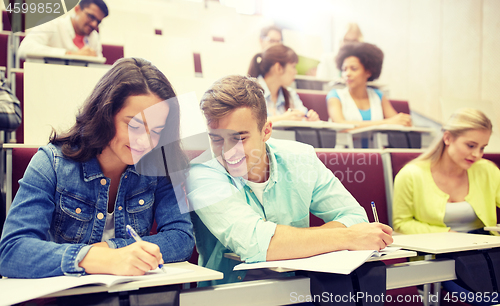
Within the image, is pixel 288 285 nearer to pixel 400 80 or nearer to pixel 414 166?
pixel 414 166

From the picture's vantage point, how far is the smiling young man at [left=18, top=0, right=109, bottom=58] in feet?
5.24

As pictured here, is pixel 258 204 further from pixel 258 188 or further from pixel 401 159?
pixel 401 159

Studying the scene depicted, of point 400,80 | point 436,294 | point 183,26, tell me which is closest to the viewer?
point 436,294

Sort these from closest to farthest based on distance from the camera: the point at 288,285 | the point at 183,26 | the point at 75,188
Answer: the point at 288,285 < the point at 75,188 < the point at 183,26

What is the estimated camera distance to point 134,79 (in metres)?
0.67

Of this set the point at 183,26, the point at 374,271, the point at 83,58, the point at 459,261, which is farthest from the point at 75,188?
the point at 183,26

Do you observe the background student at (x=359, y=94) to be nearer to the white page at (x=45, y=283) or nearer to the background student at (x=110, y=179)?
the background student at (x=110, y=179)

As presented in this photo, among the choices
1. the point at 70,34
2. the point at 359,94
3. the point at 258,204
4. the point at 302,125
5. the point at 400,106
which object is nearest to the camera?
the point at 258,204

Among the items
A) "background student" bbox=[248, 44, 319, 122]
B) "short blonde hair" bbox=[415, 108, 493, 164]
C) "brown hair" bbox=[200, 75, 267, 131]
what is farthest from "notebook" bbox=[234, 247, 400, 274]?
"background student" bbox=[248, 44, 319, 122]

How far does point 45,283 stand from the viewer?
45 centimetres

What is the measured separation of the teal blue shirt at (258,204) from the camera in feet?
2.15

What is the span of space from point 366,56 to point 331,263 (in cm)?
172

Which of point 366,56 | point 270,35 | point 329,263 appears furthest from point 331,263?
point 270,35

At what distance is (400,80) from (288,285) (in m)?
2.94
